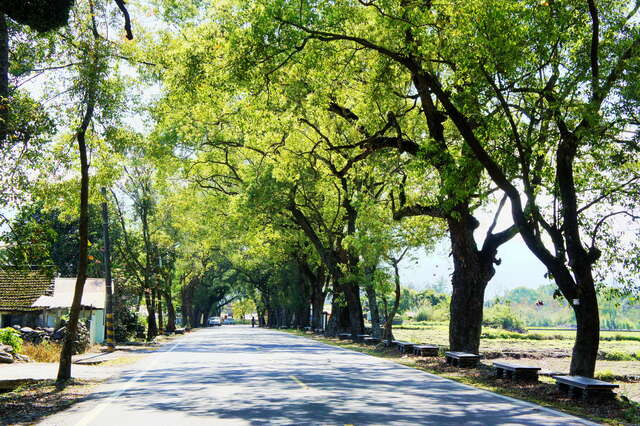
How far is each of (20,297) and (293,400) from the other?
27564 mm

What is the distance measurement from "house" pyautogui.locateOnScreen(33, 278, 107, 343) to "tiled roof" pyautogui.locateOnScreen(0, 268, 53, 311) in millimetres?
586

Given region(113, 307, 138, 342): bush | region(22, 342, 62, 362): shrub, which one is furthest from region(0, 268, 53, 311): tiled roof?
region(22, 342, 62, 362): shrub

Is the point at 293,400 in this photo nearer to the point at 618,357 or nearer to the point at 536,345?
the point at 618,357

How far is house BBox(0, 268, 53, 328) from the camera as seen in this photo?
33250 millimetres

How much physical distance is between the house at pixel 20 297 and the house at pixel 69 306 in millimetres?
480

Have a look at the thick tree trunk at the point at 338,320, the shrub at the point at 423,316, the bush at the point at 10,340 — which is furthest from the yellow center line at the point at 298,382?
the shrub at the point at 423,316

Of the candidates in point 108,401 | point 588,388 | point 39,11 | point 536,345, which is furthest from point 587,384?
point 536,345

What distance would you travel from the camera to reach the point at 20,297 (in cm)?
3406

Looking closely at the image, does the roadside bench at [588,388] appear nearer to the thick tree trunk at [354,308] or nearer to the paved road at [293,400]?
the paved road at [293,400]

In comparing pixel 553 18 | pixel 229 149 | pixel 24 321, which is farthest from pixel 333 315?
pixel 553 18

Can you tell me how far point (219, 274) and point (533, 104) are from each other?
71002 millimetres

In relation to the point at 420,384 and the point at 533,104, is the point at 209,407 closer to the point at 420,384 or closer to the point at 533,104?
the point at 420,384

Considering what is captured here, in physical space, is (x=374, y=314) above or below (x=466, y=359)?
above

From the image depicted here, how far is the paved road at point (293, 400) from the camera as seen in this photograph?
377 inches
